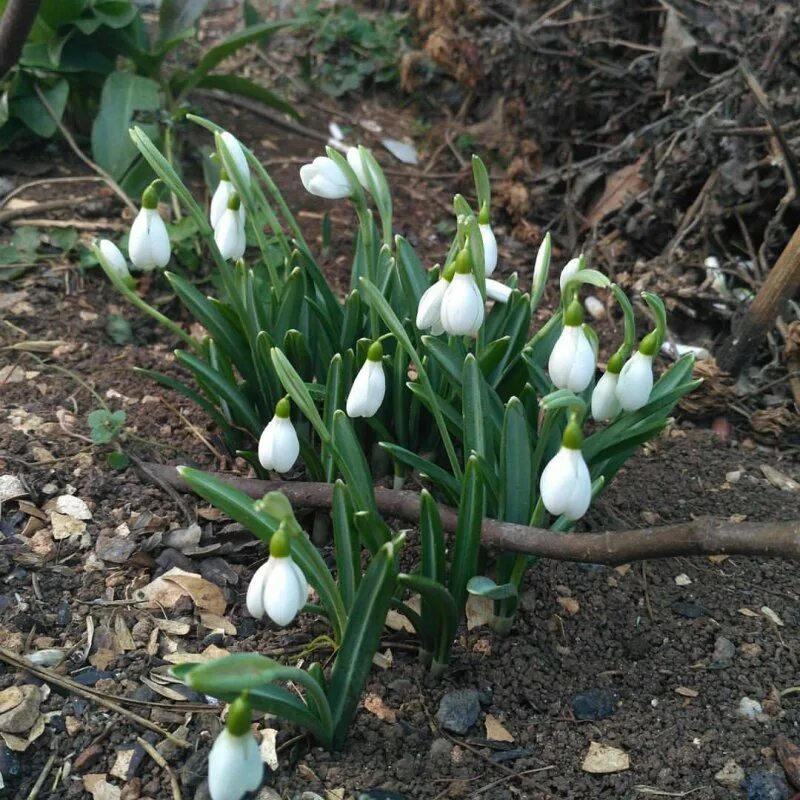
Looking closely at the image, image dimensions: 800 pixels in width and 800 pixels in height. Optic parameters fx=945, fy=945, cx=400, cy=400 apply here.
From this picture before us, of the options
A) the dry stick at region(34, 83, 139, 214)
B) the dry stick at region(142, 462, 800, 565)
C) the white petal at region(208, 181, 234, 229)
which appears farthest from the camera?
the dry stick at region(34, 83, 139, 214)

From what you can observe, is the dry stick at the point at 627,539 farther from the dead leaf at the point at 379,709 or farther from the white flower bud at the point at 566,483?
the dead leaf at the point at 379,709

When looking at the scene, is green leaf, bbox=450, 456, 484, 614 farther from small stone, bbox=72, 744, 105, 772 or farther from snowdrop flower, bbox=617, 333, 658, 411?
small stone, bbox=72, 744, 105, 772

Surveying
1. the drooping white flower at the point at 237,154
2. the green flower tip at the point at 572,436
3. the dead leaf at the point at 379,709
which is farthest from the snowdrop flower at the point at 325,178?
the dead leaf at the point at 379,709

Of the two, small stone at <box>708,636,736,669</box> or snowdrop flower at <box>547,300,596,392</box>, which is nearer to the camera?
snowdrop flower at <box>547,300,596,392</box>

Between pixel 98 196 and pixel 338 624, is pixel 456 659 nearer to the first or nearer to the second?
pixel 338 624

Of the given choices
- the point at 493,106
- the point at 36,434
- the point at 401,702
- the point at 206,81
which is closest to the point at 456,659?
the point at 401,702

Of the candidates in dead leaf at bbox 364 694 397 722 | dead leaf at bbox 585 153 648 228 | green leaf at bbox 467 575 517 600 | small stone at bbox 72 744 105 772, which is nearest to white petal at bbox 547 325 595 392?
green leaf at bbox 467 575 517 600
